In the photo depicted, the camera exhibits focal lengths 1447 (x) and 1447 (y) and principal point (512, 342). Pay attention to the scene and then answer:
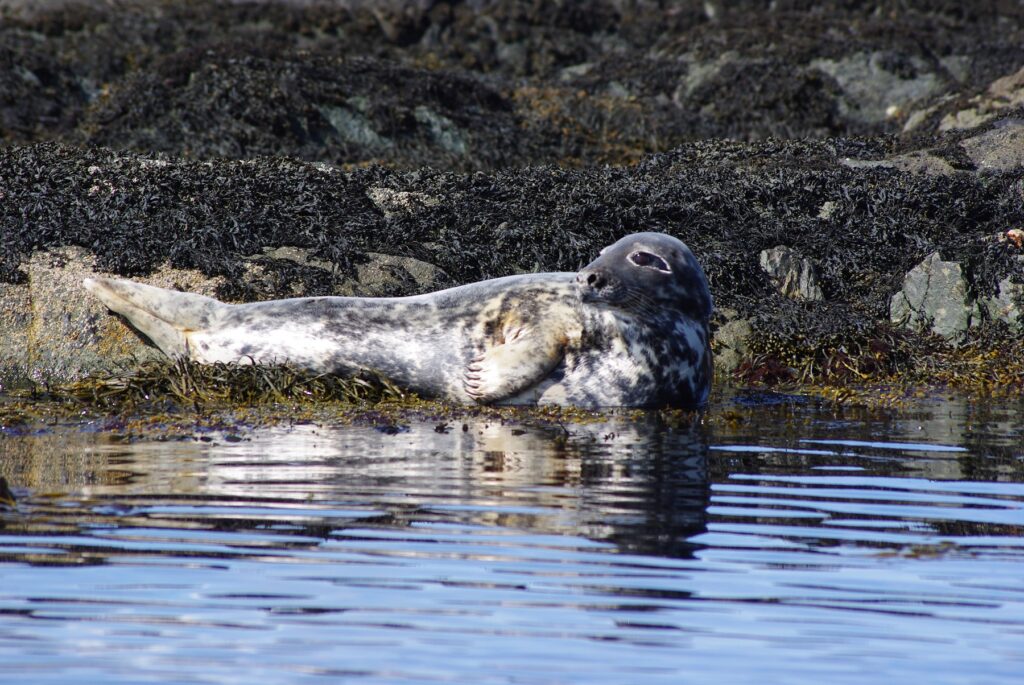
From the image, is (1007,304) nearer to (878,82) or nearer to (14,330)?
(14,330)

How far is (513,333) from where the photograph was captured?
7949 mm

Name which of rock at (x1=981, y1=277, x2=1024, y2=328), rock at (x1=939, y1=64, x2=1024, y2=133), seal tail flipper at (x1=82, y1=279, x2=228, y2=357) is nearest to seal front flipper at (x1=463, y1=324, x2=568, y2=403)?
seal tail flipper at (x1=82, y1=279, x2=228, y2=357)

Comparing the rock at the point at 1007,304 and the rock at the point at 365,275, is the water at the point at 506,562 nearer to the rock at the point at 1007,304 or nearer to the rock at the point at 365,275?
the rock at the point at 365,275

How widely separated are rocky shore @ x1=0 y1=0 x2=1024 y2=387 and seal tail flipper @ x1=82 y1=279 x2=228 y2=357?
0.89 ft

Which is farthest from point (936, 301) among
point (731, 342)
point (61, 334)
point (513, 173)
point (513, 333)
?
point (61, 334)

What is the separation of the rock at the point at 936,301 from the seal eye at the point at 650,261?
9.84 feet

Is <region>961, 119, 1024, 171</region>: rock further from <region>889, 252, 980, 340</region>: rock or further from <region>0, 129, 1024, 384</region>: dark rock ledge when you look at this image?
<region>889, 252, 980, 340</region>: rock

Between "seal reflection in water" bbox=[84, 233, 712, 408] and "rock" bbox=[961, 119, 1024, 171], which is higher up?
"rock" bbox=[961, 119, 1024, 171]

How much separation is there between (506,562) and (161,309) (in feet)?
16.5

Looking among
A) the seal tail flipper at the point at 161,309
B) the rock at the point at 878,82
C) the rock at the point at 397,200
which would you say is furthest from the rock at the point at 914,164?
the seal tail flipper at the point at 161,309

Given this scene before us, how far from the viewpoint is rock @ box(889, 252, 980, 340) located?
33.4 ft

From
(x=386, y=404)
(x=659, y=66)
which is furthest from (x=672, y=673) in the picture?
(x=659, y=66)

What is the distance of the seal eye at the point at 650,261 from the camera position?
794 cm

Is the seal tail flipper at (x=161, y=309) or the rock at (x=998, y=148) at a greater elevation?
the rock at (x=998, y=148)
